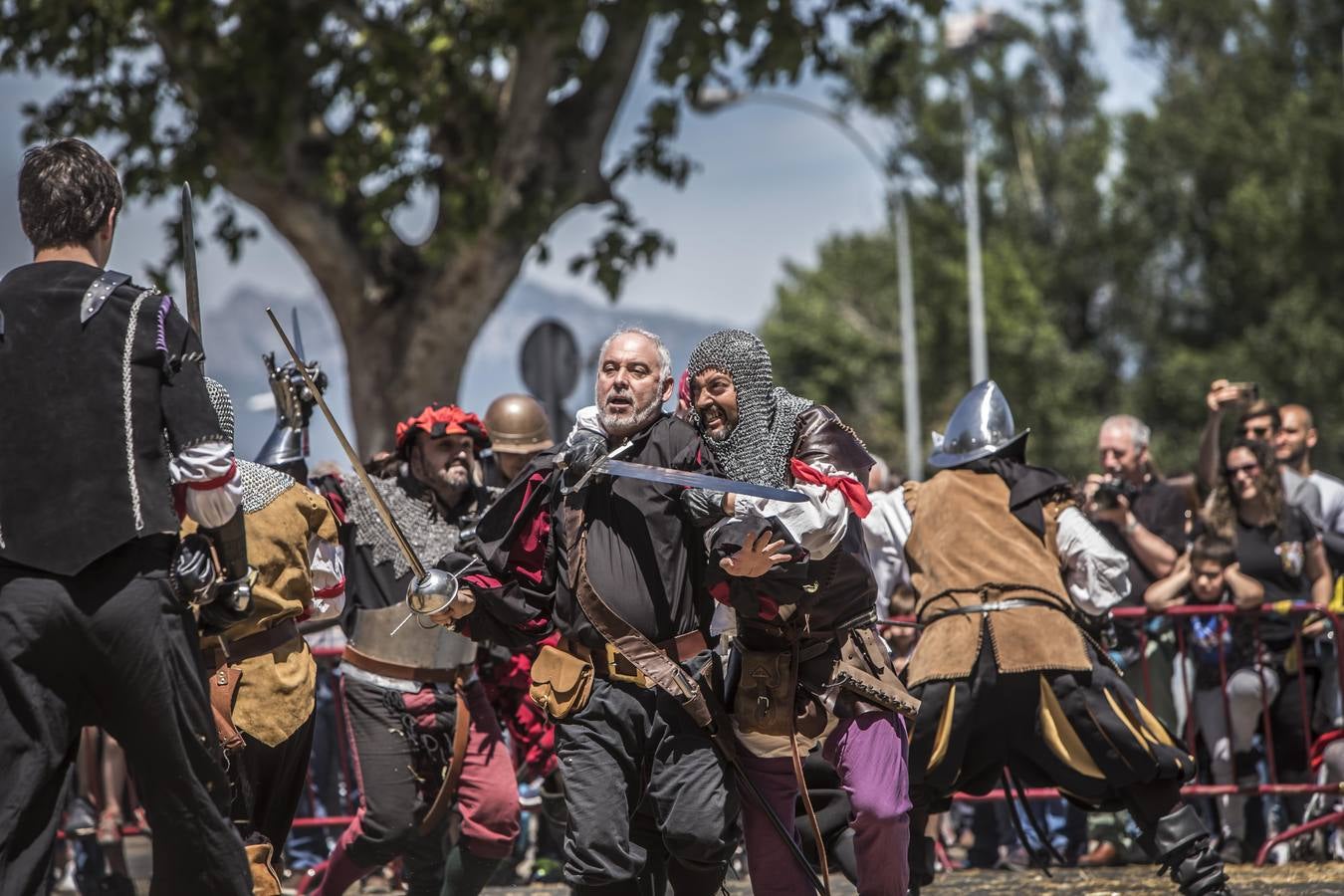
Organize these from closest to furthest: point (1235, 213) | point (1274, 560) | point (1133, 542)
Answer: point (1274, 560)
point (1133, 542)
point (1235, 213)

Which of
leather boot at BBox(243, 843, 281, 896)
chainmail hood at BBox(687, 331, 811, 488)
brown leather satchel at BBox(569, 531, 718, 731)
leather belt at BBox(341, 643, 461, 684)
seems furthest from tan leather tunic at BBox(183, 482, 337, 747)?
chainmail hood at BBox(687, 331, 811, 488)

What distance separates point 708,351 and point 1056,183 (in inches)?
1635

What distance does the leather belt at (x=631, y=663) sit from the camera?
5336 millimetres

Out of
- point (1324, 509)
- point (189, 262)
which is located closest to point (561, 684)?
point (189, 262)

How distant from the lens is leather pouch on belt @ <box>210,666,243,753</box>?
5.85 m

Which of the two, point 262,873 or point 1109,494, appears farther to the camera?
point 1109,494

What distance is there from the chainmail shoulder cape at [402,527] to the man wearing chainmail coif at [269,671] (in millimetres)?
785

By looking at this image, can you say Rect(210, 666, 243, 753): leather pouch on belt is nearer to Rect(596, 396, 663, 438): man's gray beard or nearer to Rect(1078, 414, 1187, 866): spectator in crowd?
Rect(596, 396, 663, 438): man's gray beard

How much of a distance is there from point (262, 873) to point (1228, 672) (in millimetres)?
4969

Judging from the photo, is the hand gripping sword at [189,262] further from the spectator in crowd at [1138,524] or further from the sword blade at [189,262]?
the spectator in crowd at [1138,524]

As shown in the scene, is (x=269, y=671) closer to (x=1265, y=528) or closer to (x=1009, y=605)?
(x=1009, y=605)

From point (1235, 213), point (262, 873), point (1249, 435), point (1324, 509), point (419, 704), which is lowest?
point (262, 873)

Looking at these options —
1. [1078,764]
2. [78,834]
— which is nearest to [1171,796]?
[1078,764]

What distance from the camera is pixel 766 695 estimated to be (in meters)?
5.35
